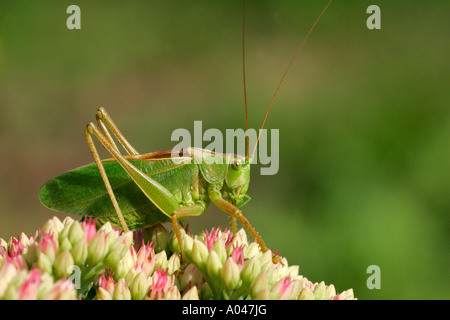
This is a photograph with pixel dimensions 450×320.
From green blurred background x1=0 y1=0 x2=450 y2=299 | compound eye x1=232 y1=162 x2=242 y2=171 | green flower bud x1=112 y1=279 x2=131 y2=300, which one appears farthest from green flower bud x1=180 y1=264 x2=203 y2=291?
green blurred background x1=0 y1=0 x2=450 y2=299

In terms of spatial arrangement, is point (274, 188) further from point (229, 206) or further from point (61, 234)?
point (61, 234)

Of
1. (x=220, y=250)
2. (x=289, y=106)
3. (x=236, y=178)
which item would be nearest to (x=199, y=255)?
(x=220, y=250)

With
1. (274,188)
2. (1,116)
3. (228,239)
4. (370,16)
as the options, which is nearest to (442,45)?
(370,16)

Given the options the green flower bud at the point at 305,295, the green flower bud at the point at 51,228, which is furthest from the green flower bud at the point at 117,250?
the green flower bud at the point at 305,295

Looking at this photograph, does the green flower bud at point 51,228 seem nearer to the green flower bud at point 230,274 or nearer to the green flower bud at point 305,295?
the green flower bud at point 230,274

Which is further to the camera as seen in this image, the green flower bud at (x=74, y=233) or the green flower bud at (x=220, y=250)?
the green flower bud at (x=220, y=250)

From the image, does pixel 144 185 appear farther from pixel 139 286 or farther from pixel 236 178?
pixel 139 286
